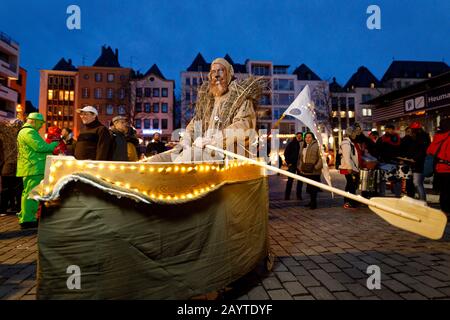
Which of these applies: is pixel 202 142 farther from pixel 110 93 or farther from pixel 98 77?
pixel 98 77

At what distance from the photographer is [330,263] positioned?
11.5 feet

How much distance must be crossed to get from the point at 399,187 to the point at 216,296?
25.0ft

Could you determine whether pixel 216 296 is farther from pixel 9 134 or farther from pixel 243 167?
pixel 9 134

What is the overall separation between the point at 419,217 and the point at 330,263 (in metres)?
1.50

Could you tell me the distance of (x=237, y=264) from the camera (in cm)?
259

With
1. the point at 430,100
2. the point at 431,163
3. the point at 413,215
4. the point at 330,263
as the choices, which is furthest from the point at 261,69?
the point at 413,215

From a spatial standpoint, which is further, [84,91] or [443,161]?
[84,91]

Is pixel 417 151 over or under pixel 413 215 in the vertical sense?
over

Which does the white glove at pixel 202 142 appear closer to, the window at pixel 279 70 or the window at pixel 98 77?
the window at pixel 98 77

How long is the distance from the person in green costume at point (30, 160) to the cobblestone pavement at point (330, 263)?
Result: 40 cm

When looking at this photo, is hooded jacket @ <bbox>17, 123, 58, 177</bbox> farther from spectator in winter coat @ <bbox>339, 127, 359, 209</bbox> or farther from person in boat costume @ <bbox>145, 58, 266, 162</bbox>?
spectator in winter coat @ <bbox>339, 127, 359, 209</bbox>

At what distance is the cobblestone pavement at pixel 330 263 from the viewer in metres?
2.71

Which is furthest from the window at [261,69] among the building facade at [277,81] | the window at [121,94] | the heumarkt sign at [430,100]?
the heumarkt sign at [430,100]
